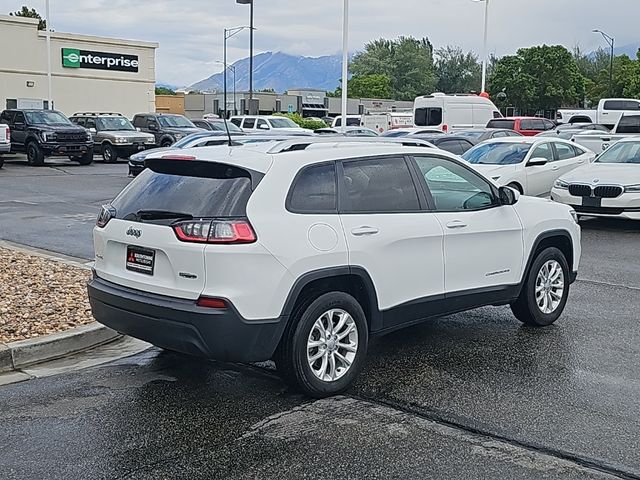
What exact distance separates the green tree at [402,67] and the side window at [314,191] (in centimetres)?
9222

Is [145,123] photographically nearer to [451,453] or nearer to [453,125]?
[453,125]

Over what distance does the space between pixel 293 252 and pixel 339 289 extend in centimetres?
61

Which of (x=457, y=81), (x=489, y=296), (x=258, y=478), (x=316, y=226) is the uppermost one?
(x=457, y=81)

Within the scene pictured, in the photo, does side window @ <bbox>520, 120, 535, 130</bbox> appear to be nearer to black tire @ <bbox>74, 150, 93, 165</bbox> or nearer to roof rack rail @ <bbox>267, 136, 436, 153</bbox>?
black tire @ <bbox>74, 150, 93, 165</bbox>

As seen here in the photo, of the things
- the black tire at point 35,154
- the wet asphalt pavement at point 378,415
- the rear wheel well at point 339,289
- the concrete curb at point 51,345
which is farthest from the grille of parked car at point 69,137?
the rear wheel well at point 339,289

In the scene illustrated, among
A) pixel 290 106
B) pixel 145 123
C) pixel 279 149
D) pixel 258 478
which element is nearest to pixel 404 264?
pixel 279 149

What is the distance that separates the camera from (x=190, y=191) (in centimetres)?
548

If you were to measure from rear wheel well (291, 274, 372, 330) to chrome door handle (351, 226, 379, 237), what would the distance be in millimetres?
295

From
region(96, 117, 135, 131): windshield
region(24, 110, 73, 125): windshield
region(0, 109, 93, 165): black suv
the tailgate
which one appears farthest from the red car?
the tailgate

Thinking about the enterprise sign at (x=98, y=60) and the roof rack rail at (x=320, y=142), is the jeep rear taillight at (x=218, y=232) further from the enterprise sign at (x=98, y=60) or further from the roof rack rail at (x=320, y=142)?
the enterprise sign at (x=98, y=60)

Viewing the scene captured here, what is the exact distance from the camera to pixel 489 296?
687 centimetres

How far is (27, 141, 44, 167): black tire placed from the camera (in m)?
28.7

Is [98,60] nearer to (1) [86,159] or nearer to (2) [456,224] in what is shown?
(1) [86,159]

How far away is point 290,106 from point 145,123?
4377cm
